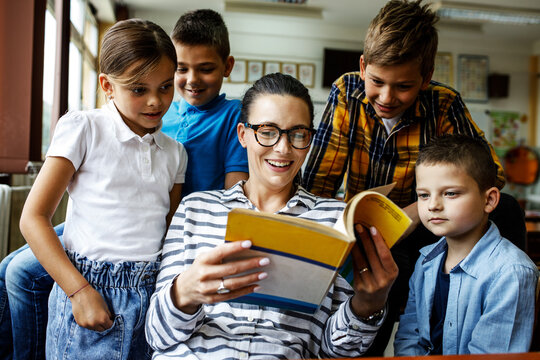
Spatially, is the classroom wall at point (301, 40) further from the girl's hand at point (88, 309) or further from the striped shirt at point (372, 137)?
the girl's hand at point (88, 309)

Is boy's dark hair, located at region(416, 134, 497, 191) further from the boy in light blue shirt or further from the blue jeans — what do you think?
the blue jeans

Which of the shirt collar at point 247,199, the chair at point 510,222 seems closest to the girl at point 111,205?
the shirt collar at point 247,199

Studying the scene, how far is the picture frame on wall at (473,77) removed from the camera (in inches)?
286

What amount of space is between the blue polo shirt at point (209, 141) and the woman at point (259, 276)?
32cm

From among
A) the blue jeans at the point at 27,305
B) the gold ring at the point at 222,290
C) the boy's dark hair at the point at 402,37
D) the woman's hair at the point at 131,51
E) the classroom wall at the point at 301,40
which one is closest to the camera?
the gold ring at the point at 222,290

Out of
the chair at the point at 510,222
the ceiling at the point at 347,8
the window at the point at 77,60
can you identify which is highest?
the ceiling at the point at 347,8

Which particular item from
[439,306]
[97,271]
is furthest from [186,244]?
[439,306]

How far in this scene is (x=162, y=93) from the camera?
134cm

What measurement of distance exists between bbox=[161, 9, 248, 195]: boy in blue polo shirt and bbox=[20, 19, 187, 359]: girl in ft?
1.01

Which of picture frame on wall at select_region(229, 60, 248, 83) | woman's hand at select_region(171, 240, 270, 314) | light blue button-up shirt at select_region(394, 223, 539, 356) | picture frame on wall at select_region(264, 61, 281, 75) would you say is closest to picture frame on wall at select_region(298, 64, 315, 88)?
picture frame on wall at select_region(264, 61, 281, 75)

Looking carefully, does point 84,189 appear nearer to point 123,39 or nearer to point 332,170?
point 123,39

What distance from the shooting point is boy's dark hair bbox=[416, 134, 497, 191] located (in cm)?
135

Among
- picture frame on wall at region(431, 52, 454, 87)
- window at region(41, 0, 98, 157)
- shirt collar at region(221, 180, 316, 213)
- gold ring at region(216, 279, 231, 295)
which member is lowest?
gold ring at region(216, 279, 231, 295)

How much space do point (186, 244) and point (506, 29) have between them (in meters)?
7.26
